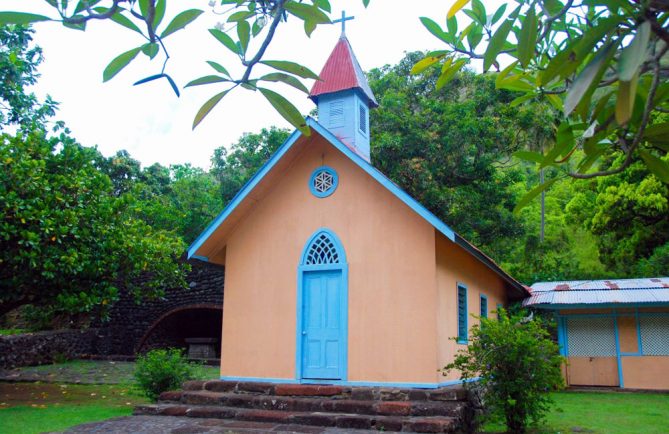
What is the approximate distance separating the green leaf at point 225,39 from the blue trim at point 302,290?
827cm

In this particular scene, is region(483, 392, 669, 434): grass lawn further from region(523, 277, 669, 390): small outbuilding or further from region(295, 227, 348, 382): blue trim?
region(295, 227, 348, 382): blue trim

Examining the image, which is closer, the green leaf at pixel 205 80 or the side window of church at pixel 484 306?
the green leaf at pixel 205 80

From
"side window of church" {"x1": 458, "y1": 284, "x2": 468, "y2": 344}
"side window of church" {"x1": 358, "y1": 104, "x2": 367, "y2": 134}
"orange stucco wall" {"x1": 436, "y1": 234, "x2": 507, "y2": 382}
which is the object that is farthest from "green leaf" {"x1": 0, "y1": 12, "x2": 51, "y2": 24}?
"side window of church" {"x1": 358, "y1": 104, "x2": 367, "y2": 134}

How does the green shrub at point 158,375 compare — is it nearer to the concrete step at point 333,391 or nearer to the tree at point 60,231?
the concrete step at point 333,391

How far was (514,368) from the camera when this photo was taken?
26.4ft

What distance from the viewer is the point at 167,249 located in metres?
13.7

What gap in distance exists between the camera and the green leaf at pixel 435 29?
2.42 meters

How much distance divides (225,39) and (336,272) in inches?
334

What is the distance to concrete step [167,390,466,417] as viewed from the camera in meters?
8.09

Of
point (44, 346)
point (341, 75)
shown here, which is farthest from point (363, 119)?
point (44, 346)

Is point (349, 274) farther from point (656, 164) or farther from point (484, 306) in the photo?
point (656, 164)

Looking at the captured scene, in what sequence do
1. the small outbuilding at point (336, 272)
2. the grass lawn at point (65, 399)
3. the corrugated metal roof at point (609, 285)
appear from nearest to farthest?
the grass lawn at point (65, 399) < the small outbuilding at point (336, 272) < the corrugated metal roof at point (609, 285)

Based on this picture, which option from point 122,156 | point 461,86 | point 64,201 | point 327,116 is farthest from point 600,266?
point 122,156

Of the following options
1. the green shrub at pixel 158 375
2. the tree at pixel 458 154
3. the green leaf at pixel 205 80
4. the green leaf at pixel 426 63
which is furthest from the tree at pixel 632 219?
the green leaf at pixel 205 80
